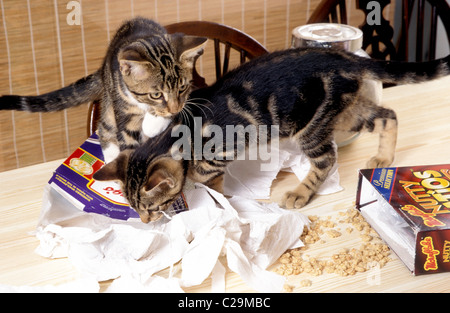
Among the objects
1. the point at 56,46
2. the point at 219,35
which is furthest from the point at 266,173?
the point at 56,46

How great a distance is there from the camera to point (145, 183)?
1.17 meters

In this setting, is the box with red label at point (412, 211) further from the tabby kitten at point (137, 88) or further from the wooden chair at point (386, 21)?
the wooden chair at point (386, 21)

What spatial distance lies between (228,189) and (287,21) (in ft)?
5.22

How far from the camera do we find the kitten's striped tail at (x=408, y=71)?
1324 millimetres

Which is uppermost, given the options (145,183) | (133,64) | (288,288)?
(133,64)

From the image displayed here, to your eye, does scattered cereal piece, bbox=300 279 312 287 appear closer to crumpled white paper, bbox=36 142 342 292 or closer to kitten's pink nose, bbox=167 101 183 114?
crumpled white paper, bbox=36 142 342 292

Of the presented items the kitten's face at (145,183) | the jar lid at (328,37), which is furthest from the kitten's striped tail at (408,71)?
the kitten's face at (145,183)

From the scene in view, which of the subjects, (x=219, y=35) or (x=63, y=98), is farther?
(x=219, y=35)

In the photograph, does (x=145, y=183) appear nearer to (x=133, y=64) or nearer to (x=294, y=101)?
(x=133, y=64)

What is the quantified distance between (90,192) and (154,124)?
25cm

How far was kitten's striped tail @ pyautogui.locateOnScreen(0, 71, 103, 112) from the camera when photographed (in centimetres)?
135

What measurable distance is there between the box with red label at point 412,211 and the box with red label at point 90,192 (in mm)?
417

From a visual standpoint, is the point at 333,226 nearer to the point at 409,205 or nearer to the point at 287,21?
the point at 409,205

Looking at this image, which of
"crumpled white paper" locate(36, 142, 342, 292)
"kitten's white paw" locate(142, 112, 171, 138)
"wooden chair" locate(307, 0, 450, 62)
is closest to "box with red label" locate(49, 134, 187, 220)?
"crumpled white paper" locate(36, 142, 342, 292)
